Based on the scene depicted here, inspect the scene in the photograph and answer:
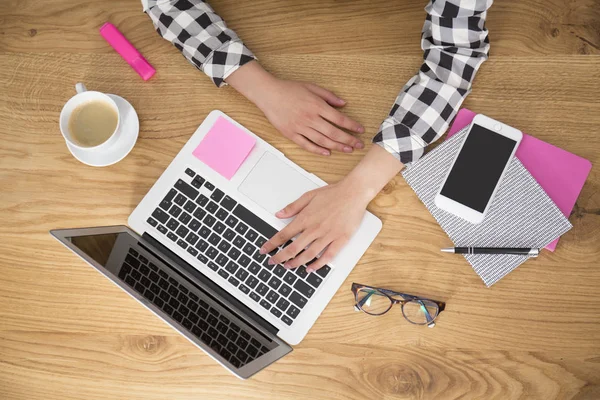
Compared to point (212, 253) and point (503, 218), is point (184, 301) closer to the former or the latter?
point (212, 253)

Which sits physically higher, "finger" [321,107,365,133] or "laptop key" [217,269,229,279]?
"finger" [321,107,365,133]

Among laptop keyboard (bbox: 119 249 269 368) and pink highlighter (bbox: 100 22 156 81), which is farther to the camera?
pink highlighter (bbox: 100 22 156 81)

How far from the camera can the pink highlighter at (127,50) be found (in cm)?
99

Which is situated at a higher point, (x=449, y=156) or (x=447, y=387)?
(x=449, y=156)

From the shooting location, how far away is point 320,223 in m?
0.93

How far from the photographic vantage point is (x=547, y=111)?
3.05 feet

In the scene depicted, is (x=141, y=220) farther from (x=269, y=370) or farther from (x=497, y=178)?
(x=497, y=178)

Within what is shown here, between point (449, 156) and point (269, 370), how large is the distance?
19.9 inches

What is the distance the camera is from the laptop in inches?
35.2

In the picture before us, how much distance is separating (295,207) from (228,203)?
124 mm

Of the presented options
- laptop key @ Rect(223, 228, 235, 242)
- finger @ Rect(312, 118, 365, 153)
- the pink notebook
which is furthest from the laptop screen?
the pink notebook

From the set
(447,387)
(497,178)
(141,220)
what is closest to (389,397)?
(447,387)

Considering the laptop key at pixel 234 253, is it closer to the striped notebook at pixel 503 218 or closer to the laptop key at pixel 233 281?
the laptop key at pixel 233 281

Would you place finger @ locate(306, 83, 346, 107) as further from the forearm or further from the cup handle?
the cup handle
